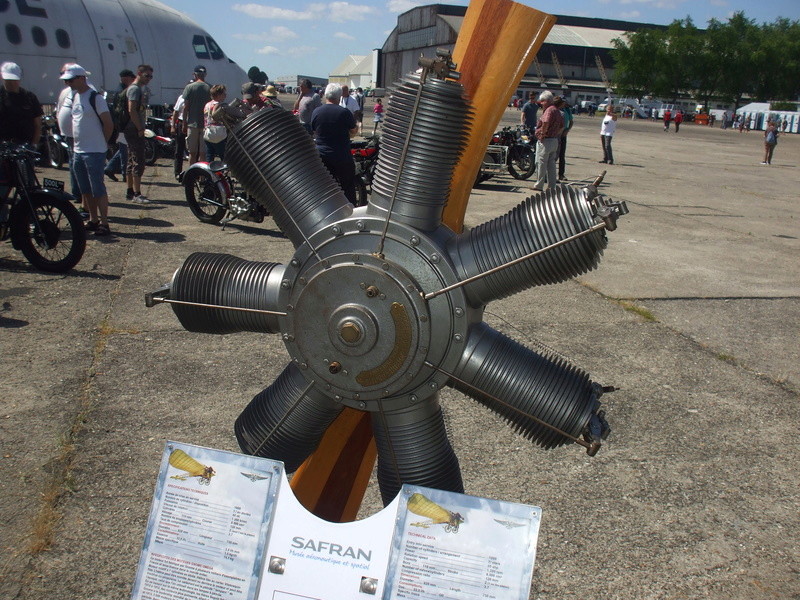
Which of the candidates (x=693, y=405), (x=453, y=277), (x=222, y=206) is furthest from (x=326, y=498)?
A: (x=222, y=206)

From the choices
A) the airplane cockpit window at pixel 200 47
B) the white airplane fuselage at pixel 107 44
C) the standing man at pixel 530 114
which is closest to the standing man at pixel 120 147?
the white airplane fuselage at pixel 107 44

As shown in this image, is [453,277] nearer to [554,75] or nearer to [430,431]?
[430,431]

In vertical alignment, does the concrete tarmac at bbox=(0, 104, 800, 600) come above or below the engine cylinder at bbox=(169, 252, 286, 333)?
below

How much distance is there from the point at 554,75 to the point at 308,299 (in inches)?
3790

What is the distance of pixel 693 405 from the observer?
4699 millimetres

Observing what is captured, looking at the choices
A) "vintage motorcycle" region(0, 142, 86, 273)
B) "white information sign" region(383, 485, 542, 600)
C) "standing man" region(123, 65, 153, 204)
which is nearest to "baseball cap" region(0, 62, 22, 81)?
"vintage motorcycle" region(0, 142, 86, 273)

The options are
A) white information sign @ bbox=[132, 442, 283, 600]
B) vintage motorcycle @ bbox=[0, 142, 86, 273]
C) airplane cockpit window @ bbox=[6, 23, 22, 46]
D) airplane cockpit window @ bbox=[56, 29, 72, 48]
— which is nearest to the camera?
white information sign @ bbox=[132, 442, 283, 600]

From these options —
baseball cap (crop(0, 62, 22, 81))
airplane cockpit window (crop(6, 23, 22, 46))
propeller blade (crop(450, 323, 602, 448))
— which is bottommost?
propeller blade (crop(450, 323, 602, 448))

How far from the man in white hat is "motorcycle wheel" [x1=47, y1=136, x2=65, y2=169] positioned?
618cm

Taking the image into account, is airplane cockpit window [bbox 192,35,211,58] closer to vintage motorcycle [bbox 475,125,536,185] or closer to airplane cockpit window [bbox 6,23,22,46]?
airplane cockpit window [bbox 6,23,22,46]

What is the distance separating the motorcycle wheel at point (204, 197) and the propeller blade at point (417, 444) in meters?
8.25

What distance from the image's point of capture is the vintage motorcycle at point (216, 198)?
9.27 metres

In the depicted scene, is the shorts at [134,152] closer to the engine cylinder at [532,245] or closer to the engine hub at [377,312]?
the engine hub at [377,312]

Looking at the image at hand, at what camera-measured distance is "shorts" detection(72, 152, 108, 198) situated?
805 cm
